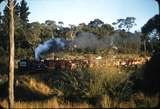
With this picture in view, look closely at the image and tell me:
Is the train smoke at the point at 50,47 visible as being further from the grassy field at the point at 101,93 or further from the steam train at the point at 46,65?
the grassy field at the point at 101,93

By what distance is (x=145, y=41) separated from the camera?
5866 cm

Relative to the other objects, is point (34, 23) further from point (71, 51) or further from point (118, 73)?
point (118, 73)

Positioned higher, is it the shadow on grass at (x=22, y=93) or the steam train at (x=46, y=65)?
the steam train at (x=46, y=65)

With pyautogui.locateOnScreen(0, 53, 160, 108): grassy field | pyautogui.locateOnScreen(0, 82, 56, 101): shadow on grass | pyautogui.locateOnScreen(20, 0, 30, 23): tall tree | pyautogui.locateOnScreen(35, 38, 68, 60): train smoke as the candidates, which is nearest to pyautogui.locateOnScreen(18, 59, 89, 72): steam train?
pyautogui.locateOnScreen(0, 82, 56, 101): shadow on grass

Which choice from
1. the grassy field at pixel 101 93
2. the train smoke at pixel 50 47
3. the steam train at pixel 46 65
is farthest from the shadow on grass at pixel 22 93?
the train smoke at pixel 50 47

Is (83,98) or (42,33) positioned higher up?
(42,33)

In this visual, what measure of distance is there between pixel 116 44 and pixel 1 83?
153ft

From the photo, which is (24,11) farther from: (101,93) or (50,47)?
(101,93)

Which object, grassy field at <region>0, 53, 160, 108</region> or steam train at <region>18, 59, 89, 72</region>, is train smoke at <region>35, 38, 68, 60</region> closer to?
steam train at <region>18, 59, 89, 72</region>

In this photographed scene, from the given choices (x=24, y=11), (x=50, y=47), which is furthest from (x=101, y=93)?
(x=24, y=11)

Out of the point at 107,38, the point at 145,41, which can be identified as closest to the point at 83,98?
the point at 145,41

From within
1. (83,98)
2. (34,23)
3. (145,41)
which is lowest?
(83,98)

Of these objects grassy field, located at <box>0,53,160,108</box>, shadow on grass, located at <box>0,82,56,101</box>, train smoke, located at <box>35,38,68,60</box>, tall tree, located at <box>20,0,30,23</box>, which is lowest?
shadow on grass, located at <box>0,82,56,101</box>

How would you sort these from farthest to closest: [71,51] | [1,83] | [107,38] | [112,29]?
[112,29] < [107,38] < [71,51] < [1,83]
